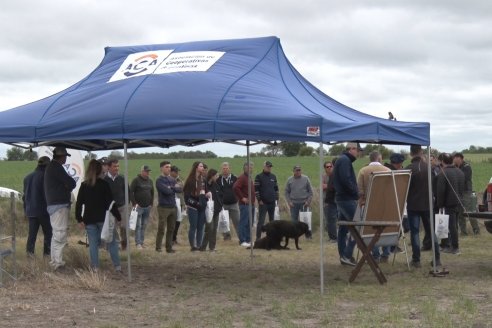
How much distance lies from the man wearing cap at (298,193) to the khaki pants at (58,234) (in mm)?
7033

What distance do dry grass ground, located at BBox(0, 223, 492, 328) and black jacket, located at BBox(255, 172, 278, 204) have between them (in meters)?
3.54

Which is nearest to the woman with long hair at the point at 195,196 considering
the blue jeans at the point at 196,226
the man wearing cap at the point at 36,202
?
the blue jeans at the point at 196,226

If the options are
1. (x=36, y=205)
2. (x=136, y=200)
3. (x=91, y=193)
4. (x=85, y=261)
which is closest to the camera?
(x=91, y=193)

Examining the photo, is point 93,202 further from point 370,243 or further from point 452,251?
point 452,251

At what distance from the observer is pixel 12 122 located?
1088cm

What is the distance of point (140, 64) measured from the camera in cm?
1180

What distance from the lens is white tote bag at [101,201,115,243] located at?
10.9 m

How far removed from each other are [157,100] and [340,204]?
337cm

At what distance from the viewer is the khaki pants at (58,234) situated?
1121 centimetres

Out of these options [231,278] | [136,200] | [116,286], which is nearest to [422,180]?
[231,278]

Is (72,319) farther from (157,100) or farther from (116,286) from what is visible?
(157,100)

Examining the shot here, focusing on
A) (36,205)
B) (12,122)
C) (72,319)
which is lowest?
(72,319)

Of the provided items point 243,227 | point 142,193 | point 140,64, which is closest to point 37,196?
point 140,64

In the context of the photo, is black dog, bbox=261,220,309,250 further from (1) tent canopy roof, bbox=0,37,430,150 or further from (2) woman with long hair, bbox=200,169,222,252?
(1) tent canopy roof, bbox=0,37,430,150
